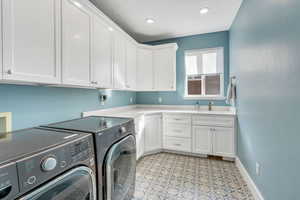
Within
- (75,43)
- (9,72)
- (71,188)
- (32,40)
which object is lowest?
(71,188)

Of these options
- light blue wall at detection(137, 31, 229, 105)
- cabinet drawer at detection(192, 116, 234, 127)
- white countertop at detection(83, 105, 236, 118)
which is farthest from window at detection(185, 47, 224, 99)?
cabinet drawer at detection(192, 116, 234, 127)

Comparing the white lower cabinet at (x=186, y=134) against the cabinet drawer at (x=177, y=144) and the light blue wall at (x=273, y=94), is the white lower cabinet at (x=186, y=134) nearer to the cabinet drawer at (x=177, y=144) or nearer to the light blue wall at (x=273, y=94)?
the cabinet drawer at (x=177, y=144)

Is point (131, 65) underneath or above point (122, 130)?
above

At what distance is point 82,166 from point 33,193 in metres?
0.31

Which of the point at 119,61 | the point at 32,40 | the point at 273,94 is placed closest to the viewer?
the point at 32,40

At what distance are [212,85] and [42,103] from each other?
321cm

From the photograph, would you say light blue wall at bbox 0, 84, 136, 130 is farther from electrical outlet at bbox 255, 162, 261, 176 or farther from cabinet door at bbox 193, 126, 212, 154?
electrical outlet at bbox 255, 162, 261, 176

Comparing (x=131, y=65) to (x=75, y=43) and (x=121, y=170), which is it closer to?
(x=75, y=43)

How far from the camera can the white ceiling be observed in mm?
2197

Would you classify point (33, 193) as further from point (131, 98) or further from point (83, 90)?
point (131, 98)

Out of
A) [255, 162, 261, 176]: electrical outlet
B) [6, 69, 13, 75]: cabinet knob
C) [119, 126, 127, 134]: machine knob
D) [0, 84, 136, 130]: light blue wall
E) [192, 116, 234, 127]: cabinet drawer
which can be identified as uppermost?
[6, 69, 13, 75]: cabinet knob

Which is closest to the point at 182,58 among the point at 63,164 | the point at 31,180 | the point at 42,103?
the point at 42,103

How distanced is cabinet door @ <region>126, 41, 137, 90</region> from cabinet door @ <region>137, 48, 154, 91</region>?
18cm

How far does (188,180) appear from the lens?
6.89 feet
